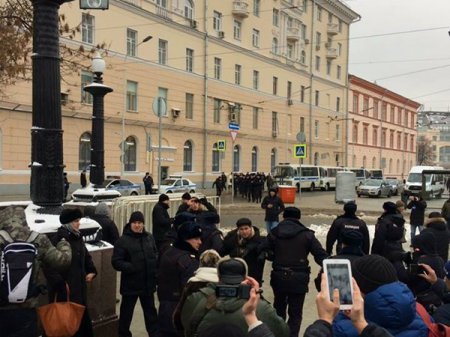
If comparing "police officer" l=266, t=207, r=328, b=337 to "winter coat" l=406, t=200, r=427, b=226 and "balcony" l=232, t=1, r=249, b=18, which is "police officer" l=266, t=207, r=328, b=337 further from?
"balcony" l=232, t=1, r=249, b=18

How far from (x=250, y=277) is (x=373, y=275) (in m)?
1.27

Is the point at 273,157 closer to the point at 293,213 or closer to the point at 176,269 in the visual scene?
the point at 293,213

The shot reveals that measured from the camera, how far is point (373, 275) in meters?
2.69

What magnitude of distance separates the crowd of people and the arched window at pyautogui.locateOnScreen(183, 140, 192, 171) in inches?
1157

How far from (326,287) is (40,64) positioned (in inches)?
167

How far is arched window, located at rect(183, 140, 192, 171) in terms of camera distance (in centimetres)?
3816

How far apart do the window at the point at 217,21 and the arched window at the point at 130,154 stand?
39.7ft

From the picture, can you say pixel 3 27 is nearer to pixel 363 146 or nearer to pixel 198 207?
pixel 198 207

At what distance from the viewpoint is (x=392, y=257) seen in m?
6.34

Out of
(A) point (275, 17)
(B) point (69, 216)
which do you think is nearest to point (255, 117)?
(A) point (275, 17)

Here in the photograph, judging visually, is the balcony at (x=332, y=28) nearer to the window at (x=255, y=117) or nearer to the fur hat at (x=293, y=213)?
the window at (x=255, y=117)

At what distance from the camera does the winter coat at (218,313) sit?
9.35 ft

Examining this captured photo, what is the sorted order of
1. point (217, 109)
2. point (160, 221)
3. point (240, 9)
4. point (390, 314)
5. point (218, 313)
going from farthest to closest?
1. point (240, 9)
2. point (217, 109)
3. point (160, 221)
4. point (218, 313)
5. point (390, 314)

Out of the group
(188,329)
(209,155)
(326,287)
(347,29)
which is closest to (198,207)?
(188,329)
